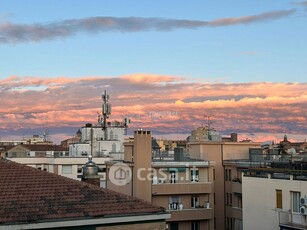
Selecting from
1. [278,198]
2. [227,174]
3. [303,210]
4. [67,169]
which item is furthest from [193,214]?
[67,169]

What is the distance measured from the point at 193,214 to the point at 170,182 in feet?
10.9

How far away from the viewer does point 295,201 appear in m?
26.9

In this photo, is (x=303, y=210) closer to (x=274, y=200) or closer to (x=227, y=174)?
(x=274, y=200)

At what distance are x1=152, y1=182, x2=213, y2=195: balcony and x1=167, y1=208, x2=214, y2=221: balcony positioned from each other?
1523 millimetres

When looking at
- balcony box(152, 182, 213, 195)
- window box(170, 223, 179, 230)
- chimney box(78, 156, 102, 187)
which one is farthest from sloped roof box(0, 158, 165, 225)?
window box(170, 223, 179, 230)

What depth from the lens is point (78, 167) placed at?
195 ft

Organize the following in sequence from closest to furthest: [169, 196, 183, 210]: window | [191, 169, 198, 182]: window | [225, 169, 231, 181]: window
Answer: [169, 196, 183, 210]: window
[191, 169, 198, 182]: window
[225, 169, 231, 181]: window

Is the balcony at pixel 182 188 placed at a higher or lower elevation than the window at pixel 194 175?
lower

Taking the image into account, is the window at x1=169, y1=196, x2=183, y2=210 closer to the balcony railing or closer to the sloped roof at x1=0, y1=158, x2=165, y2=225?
the balcony railing

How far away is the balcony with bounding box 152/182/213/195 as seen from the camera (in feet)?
135

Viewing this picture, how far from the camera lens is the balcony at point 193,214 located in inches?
1613

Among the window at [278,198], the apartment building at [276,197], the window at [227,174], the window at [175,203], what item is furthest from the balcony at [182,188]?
the window at [278,198]

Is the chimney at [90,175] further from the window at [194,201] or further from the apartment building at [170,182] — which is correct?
the window at [194,201]

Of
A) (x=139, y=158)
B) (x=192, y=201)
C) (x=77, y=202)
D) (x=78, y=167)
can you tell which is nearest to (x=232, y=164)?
(x=192, y=201)
